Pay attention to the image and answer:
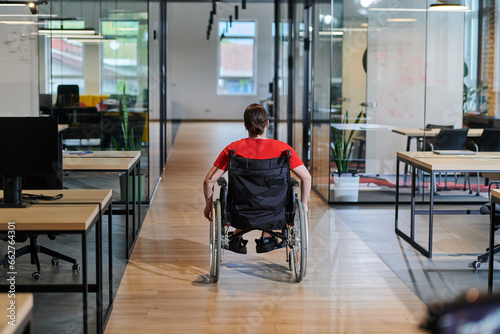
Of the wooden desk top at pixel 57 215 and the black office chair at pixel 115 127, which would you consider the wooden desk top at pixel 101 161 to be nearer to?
the wooden desk top at pixel 57 215

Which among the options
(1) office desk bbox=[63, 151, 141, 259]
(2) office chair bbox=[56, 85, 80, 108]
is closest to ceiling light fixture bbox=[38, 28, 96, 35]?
(2) office chair bbox=[56, 85, 80, 108]

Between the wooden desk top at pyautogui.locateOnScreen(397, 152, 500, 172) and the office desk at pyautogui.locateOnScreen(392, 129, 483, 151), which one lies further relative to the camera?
the office desk at pyautogui.locateOnScreen(392, 129, 483, 151)

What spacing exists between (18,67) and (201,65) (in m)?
15.2

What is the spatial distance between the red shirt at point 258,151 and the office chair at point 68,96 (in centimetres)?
312

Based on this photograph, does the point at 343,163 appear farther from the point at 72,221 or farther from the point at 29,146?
the point at 72,221

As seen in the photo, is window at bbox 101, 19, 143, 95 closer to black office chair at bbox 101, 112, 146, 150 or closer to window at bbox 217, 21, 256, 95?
black office chair at bbox 101, 112, 146, 150

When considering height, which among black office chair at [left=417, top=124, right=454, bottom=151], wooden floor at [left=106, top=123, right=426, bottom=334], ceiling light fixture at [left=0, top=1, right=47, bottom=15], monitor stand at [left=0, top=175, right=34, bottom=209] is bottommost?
wooden floor at [left=106, top=123, right=426, bottom=334]

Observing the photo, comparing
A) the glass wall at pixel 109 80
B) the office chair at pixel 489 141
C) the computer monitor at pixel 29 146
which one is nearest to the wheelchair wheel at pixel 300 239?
the computer monitor at pixel 29 146

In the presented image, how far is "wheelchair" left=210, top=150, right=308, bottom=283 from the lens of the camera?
3951 millimetres

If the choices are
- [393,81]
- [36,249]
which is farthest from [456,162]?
[36,249]

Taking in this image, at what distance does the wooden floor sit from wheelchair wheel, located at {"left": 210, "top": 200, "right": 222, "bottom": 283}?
0.08 metres

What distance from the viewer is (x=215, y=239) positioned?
13.1 feet

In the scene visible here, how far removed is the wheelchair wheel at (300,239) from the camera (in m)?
3.92

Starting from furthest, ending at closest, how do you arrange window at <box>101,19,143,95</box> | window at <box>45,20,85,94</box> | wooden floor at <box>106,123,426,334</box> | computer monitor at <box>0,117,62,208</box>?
window at <box>101,19,143,95</box>, window at <box>45,20,85,94</box>, wooden floor at <box>106,123,426,334</box>, computer monitor at <box>0,117,62,208</box>
